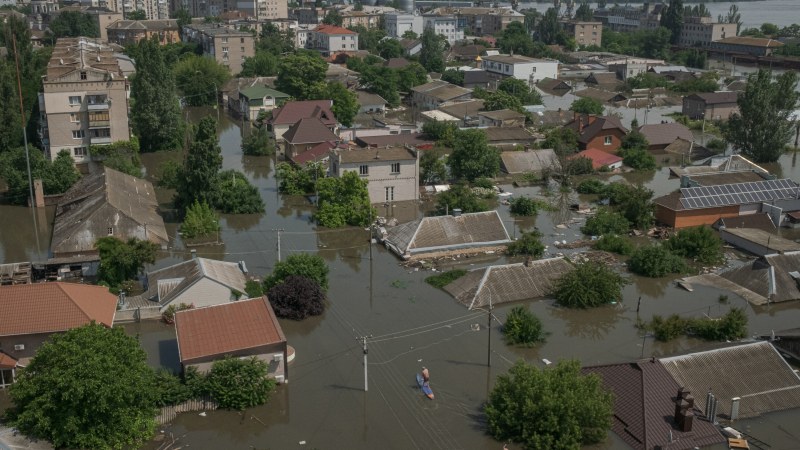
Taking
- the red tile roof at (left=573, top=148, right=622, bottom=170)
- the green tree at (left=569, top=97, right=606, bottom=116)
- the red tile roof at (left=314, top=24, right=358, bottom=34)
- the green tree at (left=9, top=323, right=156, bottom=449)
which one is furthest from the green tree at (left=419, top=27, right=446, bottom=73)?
the green tree at (left=9, top=323, right=156, bottom=449)

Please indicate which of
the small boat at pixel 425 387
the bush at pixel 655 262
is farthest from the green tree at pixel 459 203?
the small boat at pixel 425 387

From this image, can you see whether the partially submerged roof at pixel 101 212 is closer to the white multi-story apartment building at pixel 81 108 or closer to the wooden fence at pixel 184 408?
the white multi-story apartment building at pixel 81 108

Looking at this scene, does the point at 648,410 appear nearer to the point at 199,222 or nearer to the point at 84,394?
the point at 84,394

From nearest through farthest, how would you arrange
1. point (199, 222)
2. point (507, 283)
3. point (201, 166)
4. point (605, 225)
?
point (507, 283) → point (199, 222) → point (605, 225) → point (201, 166)

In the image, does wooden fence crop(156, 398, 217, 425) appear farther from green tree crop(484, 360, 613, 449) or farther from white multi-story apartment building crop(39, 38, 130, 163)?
white multi-story apartment building crop(39, 38, 130, 163)

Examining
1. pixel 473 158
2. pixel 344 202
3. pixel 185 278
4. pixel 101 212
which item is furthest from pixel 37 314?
pixel 473 158

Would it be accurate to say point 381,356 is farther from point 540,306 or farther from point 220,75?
point 220,75

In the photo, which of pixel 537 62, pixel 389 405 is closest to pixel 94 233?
pixel 389 405

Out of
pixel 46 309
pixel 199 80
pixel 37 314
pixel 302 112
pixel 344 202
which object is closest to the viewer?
pixel 37 314
